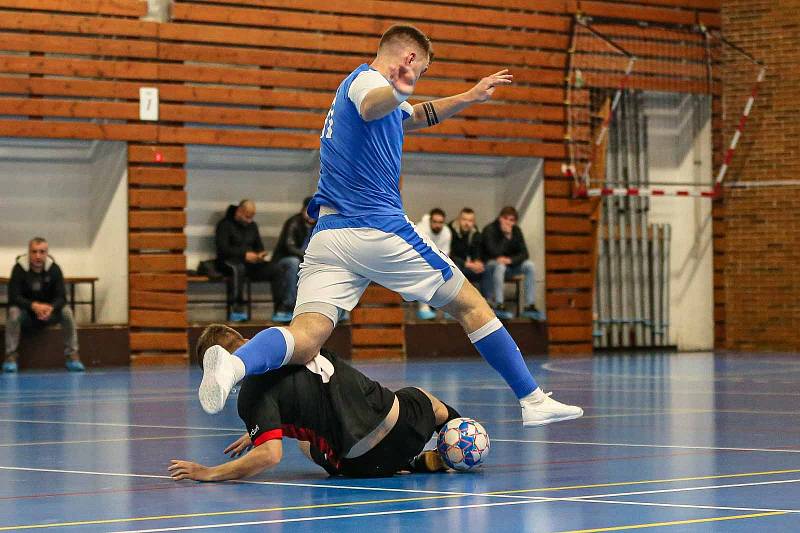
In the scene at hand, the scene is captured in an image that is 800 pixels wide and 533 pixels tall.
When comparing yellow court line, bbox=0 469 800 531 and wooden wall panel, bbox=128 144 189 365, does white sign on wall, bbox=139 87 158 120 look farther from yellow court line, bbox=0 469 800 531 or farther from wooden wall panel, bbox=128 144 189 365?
yellow court line, bbox=0 469 800 531

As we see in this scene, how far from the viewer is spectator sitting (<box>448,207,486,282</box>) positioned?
62.1ft

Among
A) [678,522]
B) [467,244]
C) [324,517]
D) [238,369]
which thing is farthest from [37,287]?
[678,522]

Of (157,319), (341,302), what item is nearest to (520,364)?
(341,302)

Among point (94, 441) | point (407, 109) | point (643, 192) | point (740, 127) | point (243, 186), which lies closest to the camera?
point (407, 109)

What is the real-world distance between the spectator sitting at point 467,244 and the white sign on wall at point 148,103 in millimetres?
4214

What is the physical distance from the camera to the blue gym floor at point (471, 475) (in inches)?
177

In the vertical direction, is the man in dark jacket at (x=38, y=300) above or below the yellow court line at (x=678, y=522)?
above

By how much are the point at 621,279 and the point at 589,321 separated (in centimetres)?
92

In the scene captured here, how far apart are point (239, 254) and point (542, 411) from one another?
11.8m

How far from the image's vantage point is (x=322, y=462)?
5754 millimetres

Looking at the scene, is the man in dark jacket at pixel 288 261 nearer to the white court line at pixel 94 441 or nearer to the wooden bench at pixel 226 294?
the wooden bench at pixel 226 294

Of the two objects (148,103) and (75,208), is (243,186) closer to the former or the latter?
(148,103)

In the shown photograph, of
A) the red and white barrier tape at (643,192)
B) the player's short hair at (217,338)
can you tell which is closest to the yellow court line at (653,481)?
the player's short hair at (217,338)

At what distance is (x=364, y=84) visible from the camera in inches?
243
